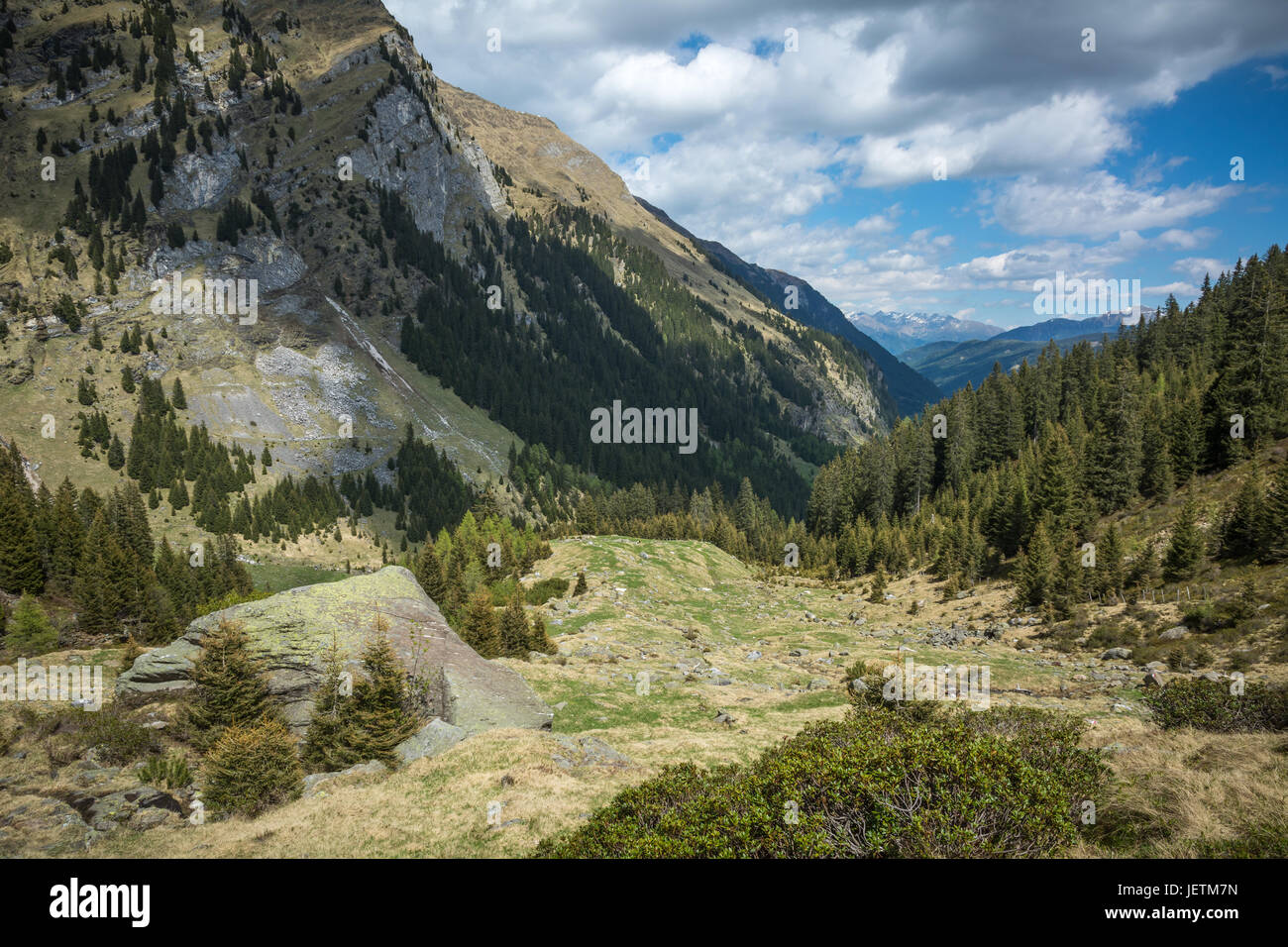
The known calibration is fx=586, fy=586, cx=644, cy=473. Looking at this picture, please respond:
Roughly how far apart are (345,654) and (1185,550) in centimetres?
5845

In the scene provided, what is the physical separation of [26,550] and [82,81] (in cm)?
22461

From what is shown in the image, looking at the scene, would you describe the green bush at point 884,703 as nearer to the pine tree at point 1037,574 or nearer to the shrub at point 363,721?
the shrub at point 363,721

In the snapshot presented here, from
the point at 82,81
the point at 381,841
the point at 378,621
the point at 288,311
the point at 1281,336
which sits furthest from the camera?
the point at 82,81

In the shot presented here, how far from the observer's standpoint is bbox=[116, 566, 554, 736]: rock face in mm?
26734

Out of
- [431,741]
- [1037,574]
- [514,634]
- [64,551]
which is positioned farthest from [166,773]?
[64,551]

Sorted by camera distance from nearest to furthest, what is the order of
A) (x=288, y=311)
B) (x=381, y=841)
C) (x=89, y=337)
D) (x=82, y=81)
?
(x=381, y=841) → (x=89, y=337) → (x=288, y=311) → (x=82, y=81)

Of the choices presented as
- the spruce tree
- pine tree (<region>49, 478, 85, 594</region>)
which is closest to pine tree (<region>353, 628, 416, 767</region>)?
the spruce tree

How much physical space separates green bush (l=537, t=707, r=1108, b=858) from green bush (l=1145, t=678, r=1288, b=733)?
294 inches

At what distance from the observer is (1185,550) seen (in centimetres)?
4519

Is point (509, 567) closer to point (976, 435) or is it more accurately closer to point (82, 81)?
point (976, 435)

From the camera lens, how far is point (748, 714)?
106ft

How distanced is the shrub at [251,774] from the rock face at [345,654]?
4.45 metres

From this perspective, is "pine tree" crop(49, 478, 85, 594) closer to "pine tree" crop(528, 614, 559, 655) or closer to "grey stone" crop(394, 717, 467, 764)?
"pine tree" crop(528, 614, 559, 655)
